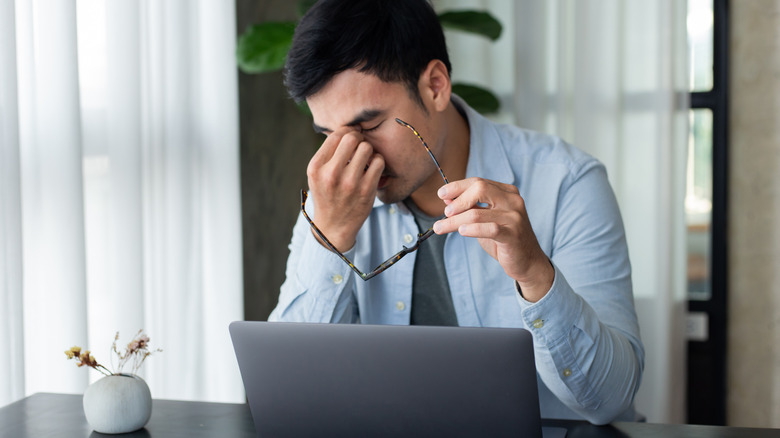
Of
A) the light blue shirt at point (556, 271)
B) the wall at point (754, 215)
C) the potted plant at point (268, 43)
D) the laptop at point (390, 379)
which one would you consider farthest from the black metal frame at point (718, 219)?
the laptop at point (390, 379)

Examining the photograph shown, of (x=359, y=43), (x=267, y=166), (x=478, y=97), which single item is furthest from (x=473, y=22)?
(x=359, y=43)

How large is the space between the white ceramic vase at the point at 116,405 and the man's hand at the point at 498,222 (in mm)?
490

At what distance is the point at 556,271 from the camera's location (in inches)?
38.9

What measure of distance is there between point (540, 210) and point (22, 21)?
1121 millimetres

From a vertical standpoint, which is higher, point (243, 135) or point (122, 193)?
point (243, 135)

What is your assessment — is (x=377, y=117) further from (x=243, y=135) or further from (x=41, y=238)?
(x=243, y=135)

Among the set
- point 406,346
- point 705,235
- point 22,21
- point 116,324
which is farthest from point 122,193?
point 705,235

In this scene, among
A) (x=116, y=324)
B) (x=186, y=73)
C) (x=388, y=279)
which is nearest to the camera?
(x=388, y=279)

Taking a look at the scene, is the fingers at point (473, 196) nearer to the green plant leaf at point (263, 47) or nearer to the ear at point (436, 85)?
the ear at point (436, 85)

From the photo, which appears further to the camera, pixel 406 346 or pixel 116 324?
pixel 116 324

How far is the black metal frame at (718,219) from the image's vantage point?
93.4 inches

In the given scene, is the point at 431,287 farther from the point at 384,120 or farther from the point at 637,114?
the point at 637,114

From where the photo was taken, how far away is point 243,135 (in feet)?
7.77

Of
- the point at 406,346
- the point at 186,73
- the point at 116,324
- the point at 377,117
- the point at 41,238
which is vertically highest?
the point at 186,73
